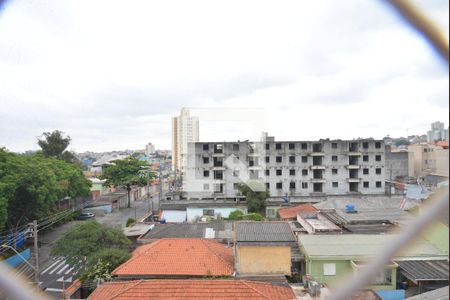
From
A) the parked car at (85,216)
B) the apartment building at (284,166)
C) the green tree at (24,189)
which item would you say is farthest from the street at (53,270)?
the apartment building at (284,166)

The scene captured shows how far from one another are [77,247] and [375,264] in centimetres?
998

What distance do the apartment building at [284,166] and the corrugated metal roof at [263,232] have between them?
44.0ft

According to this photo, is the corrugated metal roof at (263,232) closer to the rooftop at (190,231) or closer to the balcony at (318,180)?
the rooftop at (190,231)

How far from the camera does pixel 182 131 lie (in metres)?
41.8

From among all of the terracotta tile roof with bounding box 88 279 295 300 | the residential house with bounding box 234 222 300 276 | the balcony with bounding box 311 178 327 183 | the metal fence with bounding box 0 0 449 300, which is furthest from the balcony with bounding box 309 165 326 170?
the metal fence with bounding box 0 0 449 300

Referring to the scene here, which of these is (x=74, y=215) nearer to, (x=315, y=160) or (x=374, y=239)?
(x=315, y=160)

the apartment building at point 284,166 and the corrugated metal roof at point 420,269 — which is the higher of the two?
the apartment building at point 284,166

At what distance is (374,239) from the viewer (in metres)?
8.84

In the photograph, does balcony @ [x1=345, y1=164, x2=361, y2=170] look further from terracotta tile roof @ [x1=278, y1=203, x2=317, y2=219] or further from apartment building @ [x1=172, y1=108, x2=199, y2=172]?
apartment building @ [x1=172, y1=108, x2=199, y2=172]

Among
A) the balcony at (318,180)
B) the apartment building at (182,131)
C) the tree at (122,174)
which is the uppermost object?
the apartment building at (182,131)

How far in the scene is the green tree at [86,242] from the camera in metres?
9.46

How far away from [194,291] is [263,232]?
8.97 ft

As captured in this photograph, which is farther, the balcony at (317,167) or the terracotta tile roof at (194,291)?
the balcony at (317,167)

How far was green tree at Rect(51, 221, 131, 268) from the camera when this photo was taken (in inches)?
372
